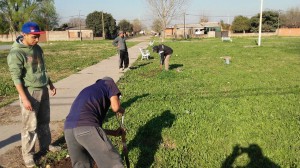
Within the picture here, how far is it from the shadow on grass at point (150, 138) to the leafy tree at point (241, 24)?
228ft

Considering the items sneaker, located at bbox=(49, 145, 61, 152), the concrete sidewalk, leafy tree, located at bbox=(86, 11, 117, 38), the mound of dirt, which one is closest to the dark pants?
the concrete sidewalk

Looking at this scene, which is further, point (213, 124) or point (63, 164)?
point (213, 124)

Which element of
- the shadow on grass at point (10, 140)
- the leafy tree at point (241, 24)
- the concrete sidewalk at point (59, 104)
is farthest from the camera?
the leafy tree at point (241, 24)

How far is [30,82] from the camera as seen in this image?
4000 mm

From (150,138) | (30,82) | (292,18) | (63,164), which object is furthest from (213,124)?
(292,18)

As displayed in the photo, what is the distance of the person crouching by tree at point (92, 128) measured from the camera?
8.93 feet

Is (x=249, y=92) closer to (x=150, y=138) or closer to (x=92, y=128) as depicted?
(x=150, y=138)

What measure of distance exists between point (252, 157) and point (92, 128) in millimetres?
2631

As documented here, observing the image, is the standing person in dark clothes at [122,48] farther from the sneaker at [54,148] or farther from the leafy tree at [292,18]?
the leafy tree at [292,18]

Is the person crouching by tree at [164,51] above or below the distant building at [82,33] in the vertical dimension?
below

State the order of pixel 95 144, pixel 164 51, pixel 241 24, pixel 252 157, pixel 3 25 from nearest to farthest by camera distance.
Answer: pixel 95 144
pixel 252 157
pixel 164 51
pixel 3 25
pixel 241 24

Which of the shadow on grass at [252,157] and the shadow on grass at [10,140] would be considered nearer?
the shadow on grass at [252,157]

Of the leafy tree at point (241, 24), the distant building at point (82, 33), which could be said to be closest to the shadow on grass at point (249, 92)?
the distant building at point (82, 33)

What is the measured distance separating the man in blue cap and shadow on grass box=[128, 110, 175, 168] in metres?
1.42
